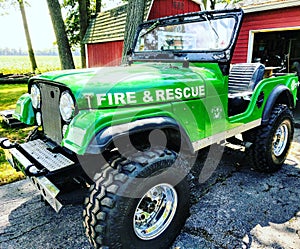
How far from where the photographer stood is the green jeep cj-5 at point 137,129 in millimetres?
1882

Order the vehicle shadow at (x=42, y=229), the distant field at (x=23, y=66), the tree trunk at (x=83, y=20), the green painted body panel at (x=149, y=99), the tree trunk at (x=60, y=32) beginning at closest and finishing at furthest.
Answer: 1. the green painted body panel at (x=149, y=99)
2. the vehicle shadow at (x=42, y=229)
3. the tree trunk at (x=60, y=32)
4. the tree trunk at (x=83, y=20)
5. the distant field at (x=23, y=66)

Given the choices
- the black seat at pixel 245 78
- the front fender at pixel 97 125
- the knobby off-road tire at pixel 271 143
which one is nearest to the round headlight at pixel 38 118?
the front fender at pixel 97 125

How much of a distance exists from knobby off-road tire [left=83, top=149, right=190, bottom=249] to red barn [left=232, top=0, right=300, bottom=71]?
5.83 metres

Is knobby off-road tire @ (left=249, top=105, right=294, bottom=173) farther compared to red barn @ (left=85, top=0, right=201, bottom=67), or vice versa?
red barn @ (left=85, top=0, right=201, bottom=67)

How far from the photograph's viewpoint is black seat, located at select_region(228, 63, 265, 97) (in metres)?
3.75

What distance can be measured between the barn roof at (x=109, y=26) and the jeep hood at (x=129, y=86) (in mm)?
9620

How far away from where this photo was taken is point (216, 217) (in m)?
2.70

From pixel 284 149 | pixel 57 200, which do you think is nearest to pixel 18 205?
pixel 57 200

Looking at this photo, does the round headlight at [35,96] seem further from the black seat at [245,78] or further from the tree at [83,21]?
the tree at [83,21]

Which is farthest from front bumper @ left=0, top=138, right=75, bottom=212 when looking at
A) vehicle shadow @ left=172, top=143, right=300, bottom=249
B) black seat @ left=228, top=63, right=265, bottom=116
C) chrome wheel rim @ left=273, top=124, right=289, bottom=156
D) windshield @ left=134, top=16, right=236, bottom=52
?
chrome wheel rim @ left=273, top=124, right=289, bottom=156

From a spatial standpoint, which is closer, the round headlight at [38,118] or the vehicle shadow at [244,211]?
the vehicle shadow at [244,211]

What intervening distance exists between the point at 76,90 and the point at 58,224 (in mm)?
1391

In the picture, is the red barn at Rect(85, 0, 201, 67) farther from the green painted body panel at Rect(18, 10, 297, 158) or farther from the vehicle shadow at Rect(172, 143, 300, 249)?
the vehicle shadow at Rect(172, 143, 300, 249)

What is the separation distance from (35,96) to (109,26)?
11.3 meters
